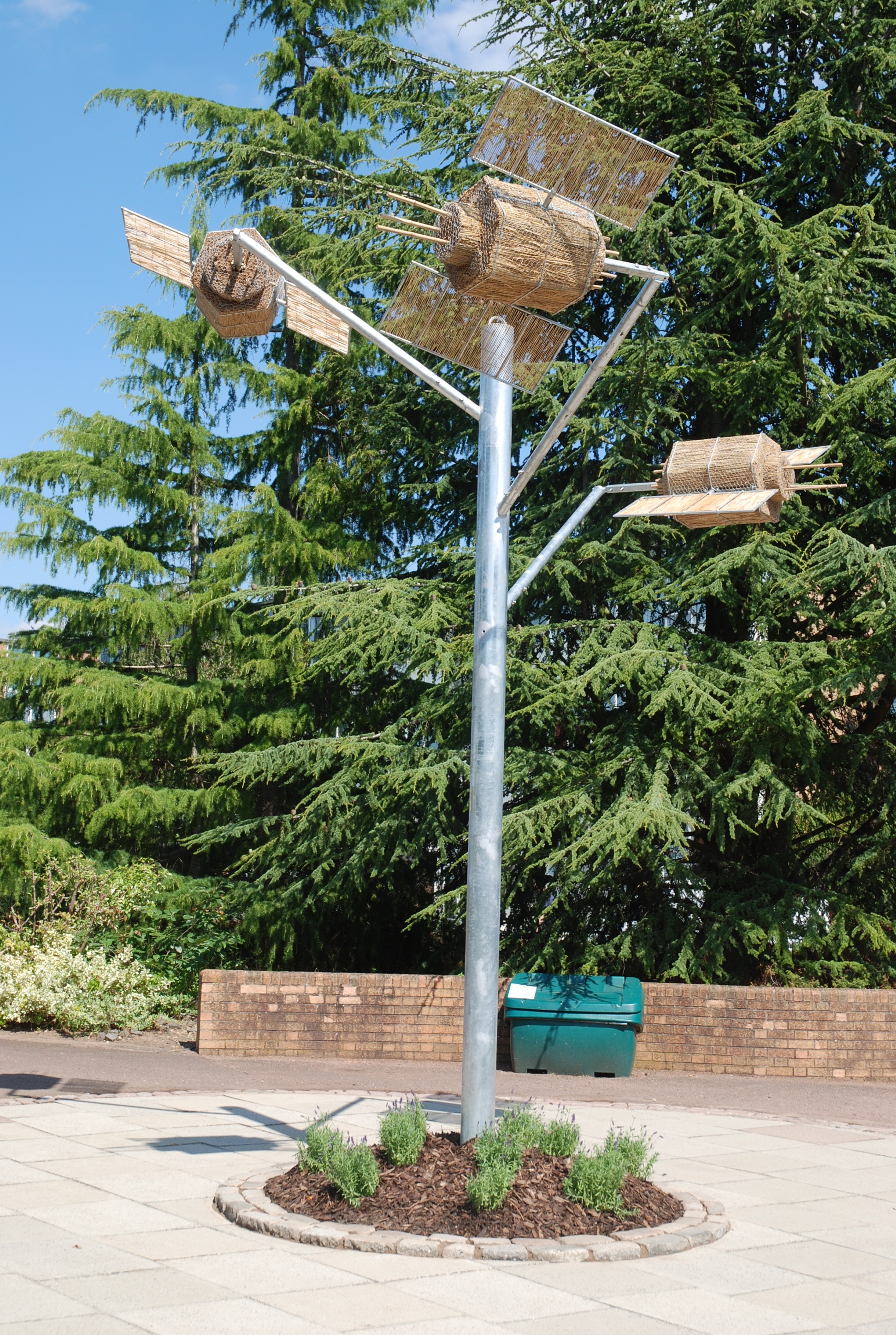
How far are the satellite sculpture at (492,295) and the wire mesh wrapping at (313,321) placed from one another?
0.05 ft

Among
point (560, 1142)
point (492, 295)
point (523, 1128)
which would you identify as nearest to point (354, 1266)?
point (523, 1128)

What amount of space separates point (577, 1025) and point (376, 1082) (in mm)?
1969

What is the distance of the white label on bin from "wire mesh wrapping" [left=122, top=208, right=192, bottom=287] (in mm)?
7242

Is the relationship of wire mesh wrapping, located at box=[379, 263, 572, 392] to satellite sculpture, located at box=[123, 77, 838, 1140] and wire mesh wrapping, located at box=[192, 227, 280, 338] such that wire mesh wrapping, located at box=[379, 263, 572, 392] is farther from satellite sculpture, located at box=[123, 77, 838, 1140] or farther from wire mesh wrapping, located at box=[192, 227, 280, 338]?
wire mesh wrapping, located at box=[192, 227, 280, 338]

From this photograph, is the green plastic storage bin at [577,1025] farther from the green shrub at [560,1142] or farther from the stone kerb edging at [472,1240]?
the stone kerb edging at [472,1240]

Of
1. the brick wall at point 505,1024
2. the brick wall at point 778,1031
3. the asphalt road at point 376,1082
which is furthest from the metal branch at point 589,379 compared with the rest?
the brick wall at point 778,1031

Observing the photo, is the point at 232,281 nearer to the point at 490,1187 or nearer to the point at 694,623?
the point at 490,1187

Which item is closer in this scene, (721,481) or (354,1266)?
(354,1266)

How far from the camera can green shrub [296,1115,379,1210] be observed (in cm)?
600

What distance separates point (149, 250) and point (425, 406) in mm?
9017

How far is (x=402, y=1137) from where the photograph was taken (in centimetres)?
637

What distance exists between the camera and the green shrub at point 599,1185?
6.02 metres

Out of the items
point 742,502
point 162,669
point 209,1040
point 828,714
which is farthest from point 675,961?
point 162,669

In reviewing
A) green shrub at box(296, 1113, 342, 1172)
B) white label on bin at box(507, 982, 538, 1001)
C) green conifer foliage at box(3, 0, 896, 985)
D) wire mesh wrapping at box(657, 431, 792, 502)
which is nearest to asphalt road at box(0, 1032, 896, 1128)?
white label on bin at box(507, 982, 538, 1001)
